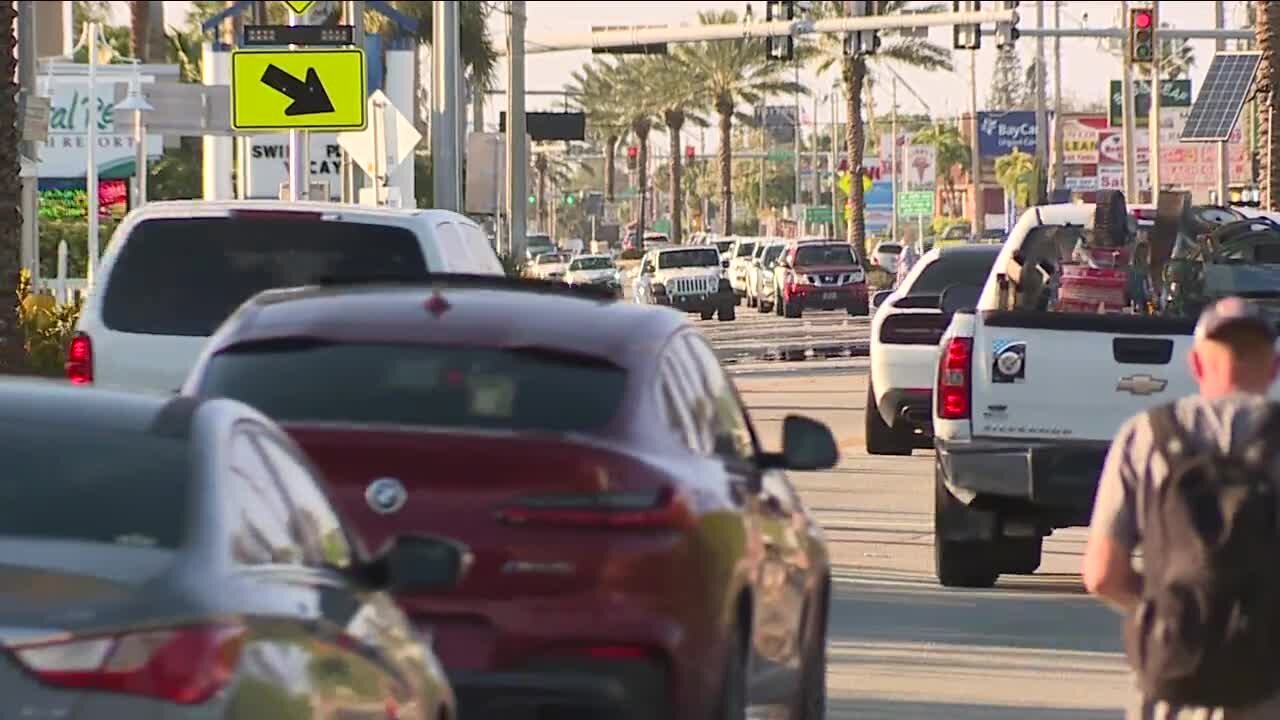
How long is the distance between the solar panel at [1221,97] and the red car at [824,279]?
15171mm

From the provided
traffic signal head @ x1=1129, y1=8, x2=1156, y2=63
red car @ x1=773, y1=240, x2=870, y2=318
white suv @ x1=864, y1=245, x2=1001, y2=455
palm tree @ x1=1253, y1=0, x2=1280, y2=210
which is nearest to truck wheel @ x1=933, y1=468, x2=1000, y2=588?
white suv @ x1=864, y1=245, x2=1001, y2=455

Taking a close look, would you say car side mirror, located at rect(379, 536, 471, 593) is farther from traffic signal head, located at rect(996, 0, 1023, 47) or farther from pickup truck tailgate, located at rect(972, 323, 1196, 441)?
traffic signal head, located at rect(996, 0, 1023, 47)

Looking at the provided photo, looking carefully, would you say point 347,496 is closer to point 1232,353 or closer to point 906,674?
point 1232,353

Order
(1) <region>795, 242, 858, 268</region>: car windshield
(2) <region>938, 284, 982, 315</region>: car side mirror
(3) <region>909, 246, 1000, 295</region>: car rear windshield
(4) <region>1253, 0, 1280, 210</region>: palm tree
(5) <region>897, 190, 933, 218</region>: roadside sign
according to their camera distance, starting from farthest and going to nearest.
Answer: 1. (5) <region>897, 190, 933, 218</region>: roadside sign
2. (1) <region>795, 242, 858, 268</region>: car windshield
3. (4) <region>1253, 0, 1280, 210</region>: palm tree
4. (3) <region>909, 246, 1000, 295</region>: car rear windshield
5. (2) <region>938, 284, 982, 315</region>: car side mirror

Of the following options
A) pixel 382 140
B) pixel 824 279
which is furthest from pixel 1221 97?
pixel 382 140

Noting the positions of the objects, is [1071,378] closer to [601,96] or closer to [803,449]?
[803,449]

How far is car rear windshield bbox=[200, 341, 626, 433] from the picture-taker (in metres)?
9.16

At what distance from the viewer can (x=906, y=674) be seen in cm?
1315

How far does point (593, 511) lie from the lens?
876 cm

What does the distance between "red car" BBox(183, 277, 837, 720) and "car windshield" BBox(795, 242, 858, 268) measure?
56053 mm


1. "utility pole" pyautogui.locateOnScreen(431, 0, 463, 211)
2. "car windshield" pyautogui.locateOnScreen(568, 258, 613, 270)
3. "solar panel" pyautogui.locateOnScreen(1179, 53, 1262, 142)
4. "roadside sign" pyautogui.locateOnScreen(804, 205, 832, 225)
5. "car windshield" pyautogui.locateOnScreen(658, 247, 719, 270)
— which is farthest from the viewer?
"roadside sign" pyautogui.locateOnScreen(804, 205, 832, 225)

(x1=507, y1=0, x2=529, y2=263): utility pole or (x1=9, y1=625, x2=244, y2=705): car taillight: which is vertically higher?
(x1=507, y1=0, x2=529, y2=263): utility pole

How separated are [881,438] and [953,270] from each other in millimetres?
1510

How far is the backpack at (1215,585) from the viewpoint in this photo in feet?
23.2
